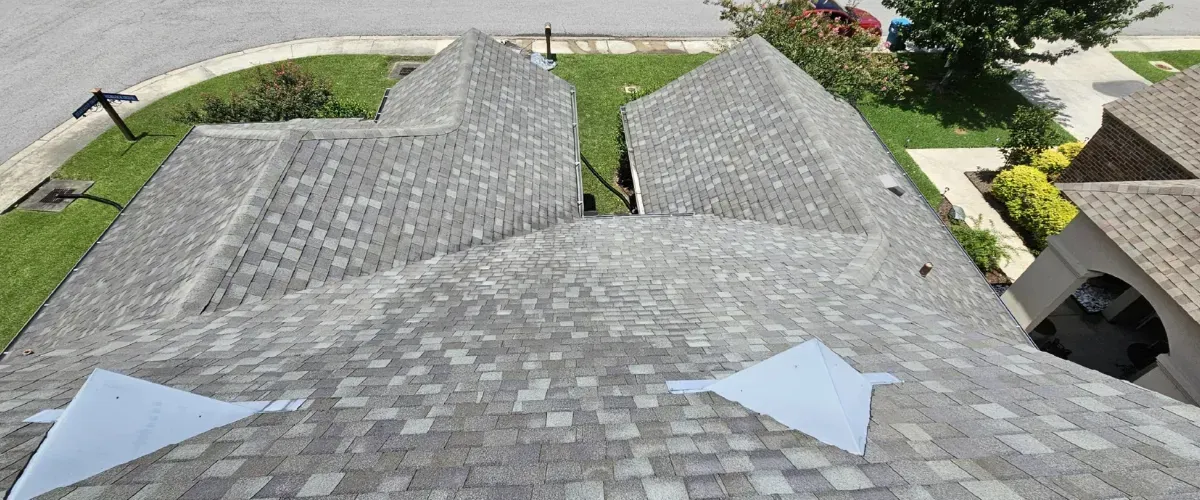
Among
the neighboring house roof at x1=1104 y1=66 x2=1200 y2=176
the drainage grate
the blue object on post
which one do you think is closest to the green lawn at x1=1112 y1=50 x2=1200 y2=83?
the blue object on post

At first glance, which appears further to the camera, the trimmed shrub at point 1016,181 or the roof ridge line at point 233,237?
the trimmed shrub at point 1016,181

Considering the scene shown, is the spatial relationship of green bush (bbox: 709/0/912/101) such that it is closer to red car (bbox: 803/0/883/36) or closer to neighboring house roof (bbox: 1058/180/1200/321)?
red car (bbox: 803/0/883/36)

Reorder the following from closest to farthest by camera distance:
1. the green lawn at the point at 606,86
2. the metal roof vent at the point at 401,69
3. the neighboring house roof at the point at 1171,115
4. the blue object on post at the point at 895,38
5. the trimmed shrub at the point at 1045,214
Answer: the neighboring house roof at the point at 1171,115
the trimmed shrub at the point at 1045,214
the green lawn at the point at 606,86
the metal roof vent at the point at 401,69
the blue object on post at the point at 895,38

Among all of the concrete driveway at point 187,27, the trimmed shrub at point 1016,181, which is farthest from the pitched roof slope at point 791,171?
the concrete driveway at point 187,27

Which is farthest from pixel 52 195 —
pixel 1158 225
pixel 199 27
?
pixel 1158 225

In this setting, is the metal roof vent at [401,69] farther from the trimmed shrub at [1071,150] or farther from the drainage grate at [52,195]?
the trimmed shrub at [1071,150]

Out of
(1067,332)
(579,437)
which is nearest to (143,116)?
(579,437)

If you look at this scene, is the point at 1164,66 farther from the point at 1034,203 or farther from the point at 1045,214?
the point at 1045,214
